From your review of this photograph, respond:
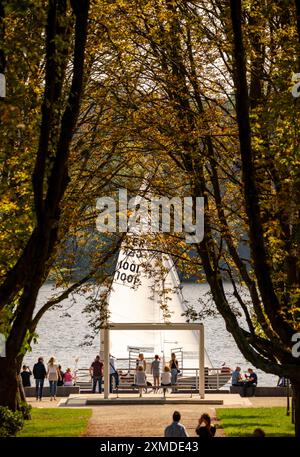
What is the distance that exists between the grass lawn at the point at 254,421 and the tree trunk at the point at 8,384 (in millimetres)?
4826

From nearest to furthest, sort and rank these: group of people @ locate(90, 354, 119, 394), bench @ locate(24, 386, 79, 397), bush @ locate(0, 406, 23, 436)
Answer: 1. bush @ locate(0, 406, 23, 436)
2. group of people @ locate(90, 354, 119, 394)
3. bench @ locate(24, 386, 79, 397)

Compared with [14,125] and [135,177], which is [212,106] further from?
[14,125]

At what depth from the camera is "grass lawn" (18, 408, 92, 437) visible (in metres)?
27.7

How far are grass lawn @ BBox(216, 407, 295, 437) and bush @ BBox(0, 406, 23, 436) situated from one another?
14.8 ft

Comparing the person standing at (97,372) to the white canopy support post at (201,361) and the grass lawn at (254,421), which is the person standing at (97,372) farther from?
the grass lawn at (254,421)

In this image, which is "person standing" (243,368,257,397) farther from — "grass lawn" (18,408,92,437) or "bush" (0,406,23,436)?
"bush" (0,406,23,436)

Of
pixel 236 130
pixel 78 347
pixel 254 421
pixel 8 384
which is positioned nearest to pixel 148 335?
pixel 254 421

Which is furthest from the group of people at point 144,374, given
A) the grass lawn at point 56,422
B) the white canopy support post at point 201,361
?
the grass lawn at point 56,422

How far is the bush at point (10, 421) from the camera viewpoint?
26.5 metres

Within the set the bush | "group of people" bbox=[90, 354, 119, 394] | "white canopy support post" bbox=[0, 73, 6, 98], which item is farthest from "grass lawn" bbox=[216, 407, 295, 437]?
"white canopy support post" bbox=[0, 73, 6, 98]

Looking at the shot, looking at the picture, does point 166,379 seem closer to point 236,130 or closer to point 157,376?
point 157,376

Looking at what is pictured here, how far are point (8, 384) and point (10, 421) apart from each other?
4.03 ft

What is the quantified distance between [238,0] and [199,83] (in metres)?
5.35
